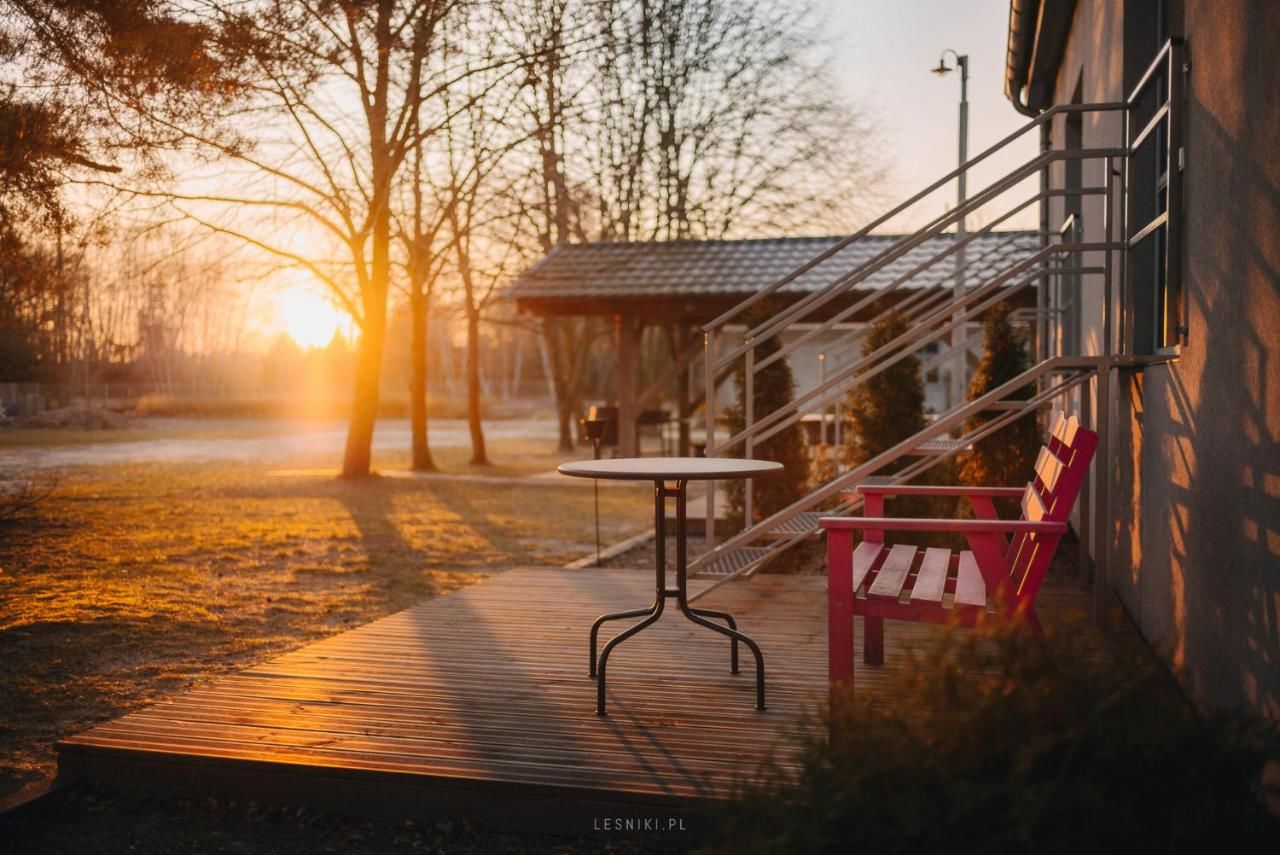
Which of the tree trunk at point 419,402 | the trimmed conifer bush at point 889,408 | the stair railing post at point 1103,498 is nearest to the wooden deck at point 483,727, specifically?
the stair railing post at point 1103,498

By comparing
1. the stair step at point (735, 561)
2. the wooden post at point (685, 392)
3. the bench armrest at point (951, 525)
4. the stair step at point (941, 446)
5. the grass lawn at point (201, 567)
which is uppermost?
the wooden post at point (685, 392)

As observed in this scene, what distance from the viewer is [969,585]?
12.4ft

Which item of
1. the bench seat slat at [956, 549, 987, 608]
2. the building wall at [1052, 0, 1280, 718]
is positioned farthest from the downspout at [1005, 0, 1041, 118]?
the bench seat slat at [956, 549, 987, 608]

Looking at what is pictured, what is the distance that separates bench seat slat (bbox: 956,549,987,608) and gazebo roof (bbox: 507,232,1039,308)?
10633 millimetres

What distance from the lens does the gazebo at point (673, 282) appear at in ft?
50.4

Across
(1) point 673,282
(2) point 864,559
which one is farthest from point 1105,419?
(1) point 673,282

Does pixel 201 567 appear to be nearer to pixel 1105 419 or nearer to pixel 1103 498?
pixel 1103 498

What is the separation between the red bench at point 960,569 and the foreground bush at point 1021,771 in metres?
1.25

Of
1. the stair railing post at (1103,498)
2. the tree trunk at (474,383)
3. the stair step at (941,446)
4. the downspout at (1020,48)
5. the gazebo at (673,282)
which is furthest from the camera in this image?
the tree trunk at (474,383)

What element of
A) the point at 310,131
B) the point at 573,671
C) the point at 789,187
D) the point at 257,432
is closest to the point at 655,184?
the point at 789,187

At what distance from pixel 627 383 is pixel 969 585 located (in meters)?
12.7

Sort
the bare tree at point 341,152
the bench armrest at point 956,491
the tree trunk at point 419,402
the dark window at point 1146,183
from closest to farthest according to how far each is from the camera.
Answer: the bench armrest at point 956,491, the dark window at point 1146,183, the bare tree at point 341,152, the tree trunk at point 419,402

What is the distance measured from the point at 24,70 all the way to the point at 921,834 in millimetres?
6319

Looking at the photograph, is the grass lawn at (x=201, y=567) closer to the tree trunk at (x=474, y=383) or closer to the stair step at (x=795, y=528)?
the stair step at (x=795, y=528)
